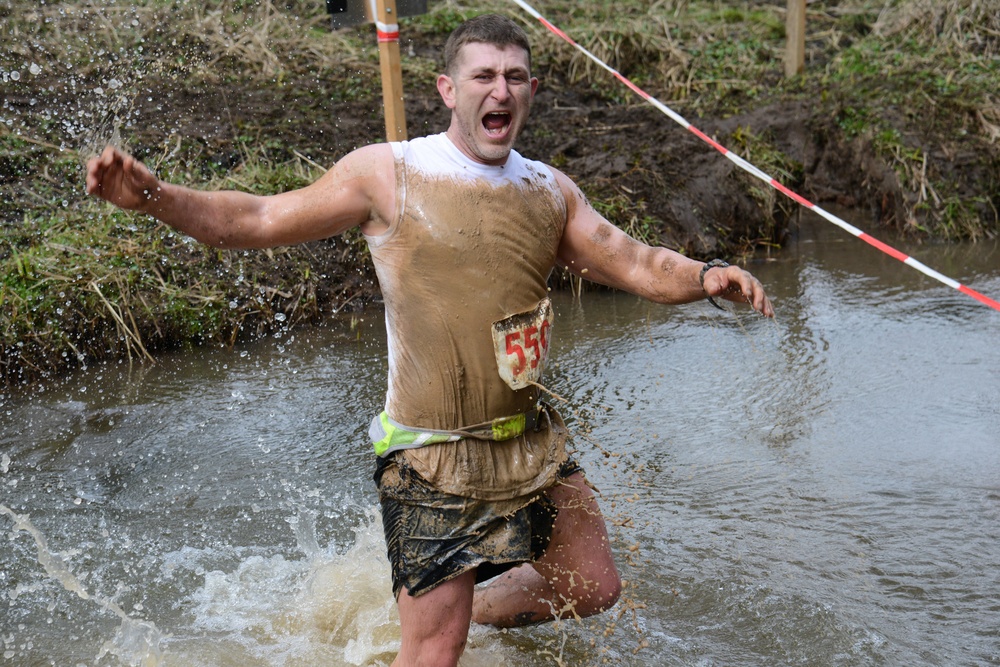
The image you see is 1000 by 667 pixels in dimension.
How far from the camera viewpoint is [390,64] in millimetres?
6098

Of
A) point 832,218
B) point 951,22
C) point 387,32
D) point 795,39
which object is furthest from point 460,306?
point 951,22

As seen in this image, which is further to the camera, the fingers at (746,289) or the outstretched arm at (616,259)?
the outstretched arm at (616,259)

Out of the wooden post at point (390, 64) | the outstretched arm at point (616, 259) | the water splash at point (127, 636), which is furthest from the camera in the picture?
the wooden post at point (390, 64)

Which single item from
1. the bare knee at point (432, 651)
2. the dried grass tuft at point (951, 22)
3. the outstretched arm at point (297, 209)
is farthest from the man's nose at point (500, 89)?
the dried grass tuft at point (951, 22)

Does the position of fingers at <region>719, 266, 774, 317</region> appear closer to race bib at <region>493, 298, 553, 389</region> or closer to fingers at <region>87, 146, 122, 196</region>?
race bib at <region>493, 298, 553, 389</region>

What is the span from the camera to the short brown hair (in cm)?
292

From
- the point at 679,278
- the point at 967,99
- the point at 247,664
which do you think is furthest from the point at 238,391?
the point at 967,99

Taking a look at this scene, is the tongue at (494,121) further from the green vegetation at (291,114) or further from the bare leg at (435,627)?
the green vegetation at (291,114)

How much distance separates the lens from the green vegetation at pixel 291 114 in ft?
21.3

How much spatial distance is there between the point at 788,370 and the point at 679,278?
113 inches

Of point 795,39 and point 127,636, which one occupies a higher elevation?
point 795,39

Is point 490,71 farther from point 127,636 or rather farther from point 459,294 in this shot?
point 127,636

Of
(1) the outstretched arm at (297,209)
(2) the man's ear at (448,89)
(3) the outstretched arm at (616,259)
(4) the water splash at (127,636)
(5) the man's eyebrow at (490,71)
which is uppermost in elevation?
(5) the man's eyebrow at (490,71)

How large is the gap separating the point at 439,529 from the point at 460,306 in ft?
1.98
